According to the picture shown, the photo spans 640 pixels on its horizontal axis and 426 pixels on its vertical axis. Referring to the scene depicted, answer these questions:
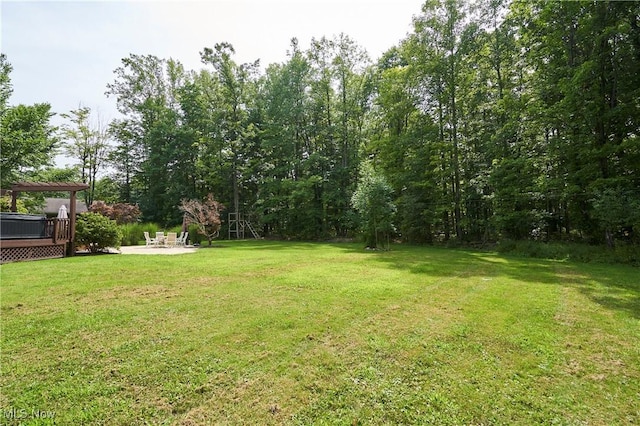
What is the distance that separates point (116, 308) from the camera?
14.1 feet

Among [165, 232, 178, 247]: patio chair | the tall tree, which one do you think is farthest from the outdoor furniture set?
the tall tree

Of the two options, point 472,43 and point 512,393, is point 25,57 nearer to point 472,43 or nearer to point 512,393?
point 512,393

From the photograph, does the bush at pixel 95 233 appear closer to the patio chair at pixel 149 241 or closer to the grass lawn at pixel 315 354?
the patio chair at pixel 149 241

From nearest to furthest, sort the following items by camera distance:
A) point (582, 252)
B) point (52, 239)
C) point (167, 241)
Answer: point (52, 239) < point (582, 252) < point (167, 241)

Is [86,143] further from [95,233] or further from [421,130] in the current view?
[421,130]

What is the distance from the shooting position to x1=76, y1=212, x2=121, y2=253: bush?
10.9 metres

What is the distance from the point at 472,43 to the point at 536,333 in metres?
18.0

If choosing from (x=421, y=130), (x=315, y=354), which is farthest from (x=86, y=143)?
(x=315, y=354)

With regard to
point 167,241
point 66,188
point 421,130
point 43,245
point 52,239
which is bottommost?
point 167,241

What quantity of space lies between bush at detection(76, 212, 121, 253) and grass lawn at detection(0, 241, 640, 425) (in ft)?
19.6

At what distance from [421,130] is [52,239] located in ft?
60.5

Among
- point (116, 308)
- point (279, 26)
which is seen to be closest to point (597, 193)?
point (279, 26)

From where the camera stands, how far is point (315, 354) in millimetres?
3033

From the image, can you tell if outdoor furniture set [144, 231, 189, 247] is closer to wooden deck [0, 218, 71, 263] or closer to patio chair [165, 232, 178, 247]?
patio chair [165, 232, 178, 247]
